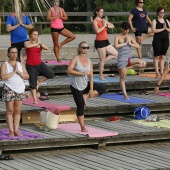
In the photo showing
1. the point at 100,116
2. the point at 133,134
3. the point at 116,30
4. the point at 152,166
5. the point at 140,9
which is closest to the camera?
the point at 152,166

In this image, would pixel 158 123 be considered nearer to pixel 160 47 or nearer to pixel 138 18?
pixel 160 47

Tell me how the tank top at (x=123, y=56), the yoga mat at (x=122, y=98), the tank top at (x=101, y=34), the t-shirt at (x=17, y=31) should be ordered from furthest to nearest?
the tank top at (x=101, y=34) < the t-shirt at (x=17, y=31) < the tank top at (x=123, y=56) < the yoga mat at (x=122, y=98)

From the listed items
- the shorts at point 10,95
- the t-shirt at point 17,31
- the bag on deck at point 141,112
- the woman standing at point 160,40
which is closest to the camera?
the shorts at point 10,95

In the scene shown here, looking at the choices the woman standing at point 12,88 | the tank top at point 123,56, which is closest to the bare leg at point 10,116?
the woman standing at point 12,88

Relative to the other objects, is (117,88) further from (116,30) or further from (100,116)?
(116,30)

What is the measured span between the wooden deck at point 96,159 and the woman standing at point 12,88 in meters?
0.60

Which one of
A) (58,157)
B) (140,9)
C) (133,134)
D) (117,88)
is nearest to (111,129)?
(133,134)

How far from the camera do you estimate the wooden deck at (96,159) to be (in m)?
13.9

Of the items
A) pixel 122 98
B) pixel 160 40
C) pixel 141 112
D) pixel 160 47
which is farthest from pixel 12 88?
pixel 160 40

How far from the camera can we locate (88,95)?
15.6 m

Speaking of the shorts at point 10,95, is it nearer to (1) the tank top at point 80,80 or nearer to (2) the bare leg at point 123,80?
(1) the tank top at point 80,80

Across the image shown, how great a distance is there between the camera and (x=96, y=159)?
47.5ft

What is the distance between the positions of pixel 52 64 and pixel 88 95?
13.2 ft

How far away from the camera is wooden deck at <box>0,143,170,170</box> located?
1388 cm
